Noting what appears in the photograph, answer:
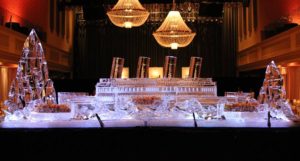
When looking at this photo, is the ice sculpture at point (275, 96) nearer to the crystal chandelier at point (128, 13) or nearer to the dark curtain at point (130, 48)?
the crystal chandelier at point (128, 13)

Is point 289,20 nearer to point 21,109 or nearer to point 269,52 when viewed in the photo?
point 269,52

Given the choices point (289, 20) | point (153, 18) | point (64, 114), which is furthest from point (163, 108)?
point (153, 18)

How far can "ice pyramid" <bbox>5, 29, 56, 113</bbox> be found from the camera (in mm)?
2816

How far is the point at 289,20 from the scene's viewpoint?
11172 millimetres

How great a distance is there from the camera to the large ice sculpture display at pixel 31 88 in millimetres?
2713

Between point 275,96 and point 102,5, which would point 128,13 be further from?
point 102,5

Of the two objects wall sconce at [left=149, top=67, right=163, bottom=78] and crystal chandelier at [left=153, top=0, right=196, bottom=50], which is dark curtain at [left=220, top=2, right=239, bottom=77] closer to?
wall sconce at [left=149, top=67, right=163, bottom=78]

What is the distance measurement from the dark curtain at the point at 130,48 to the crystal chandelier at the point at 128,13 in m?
9.17

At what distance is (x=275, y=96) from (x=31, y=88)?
5.25ft

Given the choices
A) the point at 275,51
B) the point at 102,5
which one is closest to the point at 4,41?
the point at 102,5
